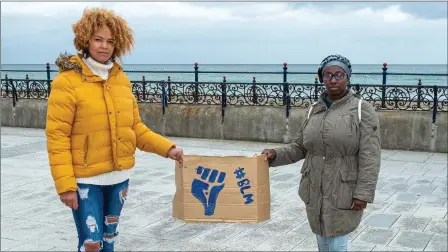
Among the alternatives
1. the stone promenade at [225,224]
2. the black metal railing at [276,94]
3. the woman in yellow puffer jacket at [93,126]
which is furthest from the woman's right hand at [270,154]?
the black metal railing at [276,94]

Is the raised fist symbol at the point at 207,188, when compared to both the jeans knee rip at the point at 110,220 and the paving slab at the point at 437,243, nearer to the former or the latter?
the jeans knee rip at the point at 110,220

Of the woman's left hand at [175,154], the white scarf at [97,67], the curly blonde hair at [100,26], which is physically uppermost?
the curly blonde hair at [100,26]

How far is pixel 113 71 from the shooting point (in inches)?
128

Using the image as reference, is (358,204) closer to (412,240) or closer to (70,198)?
(70,198)

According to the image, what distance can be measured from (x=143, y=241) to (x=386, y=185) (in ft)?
12.9

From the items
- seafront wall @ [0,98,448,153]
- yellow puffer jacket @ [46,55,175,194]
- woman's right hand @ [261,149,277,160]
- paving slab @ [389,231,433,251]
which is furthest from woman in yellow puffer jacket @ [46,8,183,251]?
seafront wall @ [0,98,448,153]

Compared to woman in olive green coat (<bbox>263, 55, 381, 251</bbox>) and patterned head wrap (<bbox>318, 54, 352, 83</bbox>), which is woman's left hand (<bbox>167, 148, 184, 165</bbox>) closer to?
woman in olive green coat (<bbox>263, 55, 381, 251</bbox>)

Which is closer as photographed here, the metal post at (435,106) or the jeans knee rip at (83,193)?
the jeans knee rip at (83,193)

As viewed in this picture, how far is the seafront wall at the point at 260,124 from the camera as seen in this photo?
1008cm

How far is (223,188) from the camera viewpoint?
11.9 feet

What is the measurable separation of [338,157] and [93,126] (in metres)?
1.49

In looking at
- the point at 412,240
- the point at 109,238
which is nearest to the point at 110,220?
the point at 109,238

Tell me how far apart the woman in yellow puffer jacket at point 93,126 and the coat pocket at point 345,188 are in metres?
1.34

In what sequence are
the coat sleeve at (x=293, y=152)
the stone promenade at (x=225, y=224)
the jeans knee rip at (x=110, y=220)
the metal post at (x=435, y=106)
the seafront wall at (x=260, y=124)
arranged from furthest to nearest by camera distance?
the seafront wall at (x=260, y=124) < the metal post at (x=435, y=106) < the stone promenade at (x=225, y=224) < the coat sleeve at (x=293, y=152) < the jeans knee rip at (x=110, y=220)
